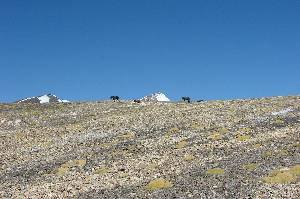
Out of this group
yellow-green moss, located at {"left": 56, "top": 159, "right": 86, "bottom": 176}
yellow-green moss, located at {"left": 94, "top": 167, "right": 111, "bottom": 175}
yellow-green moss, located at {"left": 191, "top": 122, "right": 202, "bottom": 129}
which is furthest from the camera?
yellow-green moss, located at {"left": 191, "top": 122, "right": 202, "bottom": 129}

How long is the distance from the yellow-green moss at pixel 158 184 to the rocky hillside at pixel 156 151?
0.19ft

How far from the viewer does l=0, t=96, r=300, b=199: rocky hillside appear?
A: 1825 inches

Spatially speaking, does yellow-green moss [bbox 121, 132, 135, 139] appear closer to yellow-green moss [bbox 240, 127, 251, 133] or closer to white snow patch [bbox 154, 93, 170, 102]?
yellow-green moss [bbox 240, 127, 251, 133]

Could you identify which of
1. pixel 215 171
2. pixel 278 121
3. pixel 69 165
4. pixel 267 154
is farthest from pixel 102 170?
pixel 278 121

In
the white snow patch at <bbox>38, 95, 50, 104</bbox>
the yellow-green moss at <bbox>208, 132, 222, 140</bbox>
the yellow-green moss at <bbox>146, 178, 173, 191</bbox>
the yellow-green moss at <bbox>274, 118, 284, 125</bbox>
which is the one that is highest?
the white snow patch at <bbox>38, 95, 50, 104</bbox>

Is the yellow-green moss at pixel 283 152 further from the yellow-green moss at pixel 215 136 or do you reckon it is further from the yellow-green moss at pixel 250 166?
the yellow-green moss at pixel 215 136

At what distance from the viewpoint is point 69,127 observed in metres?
79.1

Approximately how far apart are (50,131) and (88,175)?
1036 inches

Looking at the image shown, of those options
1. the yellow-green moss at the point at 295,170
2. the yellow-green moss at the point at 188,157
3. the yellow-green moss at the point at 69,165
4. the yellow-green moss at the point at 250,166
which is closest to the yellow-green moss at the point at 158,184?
the yellow-green moss at the point at 250,166

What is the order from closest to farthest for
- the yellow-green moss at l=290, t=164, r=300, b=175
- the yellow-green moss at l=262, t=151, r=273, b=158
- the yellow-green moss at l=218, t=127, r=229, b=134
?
the yellow-green moss at l=290, t=164, r=300, b=175 < the yellow-green moss at l=262, t=151, r=273, b=158 < the yellow-green moss at l=218, t=127, r=229, b=134

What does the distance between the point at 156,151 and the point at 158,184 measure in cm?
1291

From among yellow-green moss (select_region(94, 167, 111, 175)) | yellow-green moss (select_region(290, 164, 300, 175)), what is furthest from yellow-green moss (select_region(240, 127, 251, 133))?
yellow-green moss (select_region(94, 167, 111, 175))

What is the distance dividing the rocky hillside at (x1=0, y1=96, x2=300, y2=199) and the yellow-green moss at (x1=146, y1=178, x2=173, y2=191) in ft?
0.19

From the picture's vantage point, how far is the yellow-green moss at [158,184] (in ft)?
153
